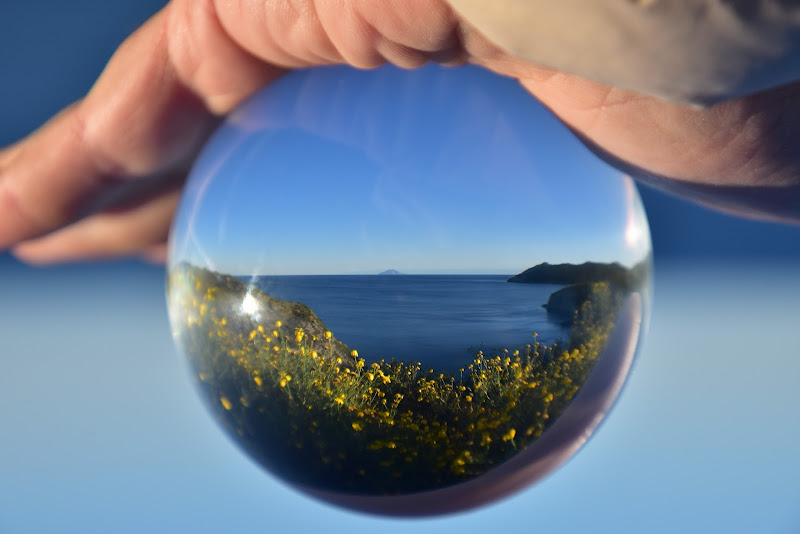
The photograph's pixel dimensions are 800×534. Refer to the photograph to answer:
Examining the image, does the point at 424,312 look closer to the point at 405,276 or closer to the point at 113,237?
the point at 405,276

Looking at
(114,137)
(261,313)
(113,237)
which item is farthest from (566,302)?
(113,237)

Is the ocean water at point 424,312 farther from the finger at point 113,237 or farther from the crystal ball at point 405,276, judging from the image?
the finger at point 113,237

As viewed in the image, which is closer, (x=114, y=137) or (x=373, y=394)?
(x=373, y=394)

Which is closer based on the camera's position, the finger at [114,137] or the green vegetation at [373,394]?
the green vegetation at [373,394]

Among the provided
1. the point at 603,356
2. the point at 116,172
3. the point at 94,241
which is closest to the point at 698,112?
the point at 603,356

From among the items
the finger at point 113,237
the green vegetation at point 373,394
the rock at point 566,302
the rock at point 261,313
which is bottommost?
the finger at point 113,237

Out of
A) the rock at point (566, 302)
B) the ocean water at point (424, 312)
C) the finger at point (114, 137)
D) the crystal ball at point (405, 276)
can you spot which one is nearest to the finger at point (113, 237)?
the finger at point (114, 137)
